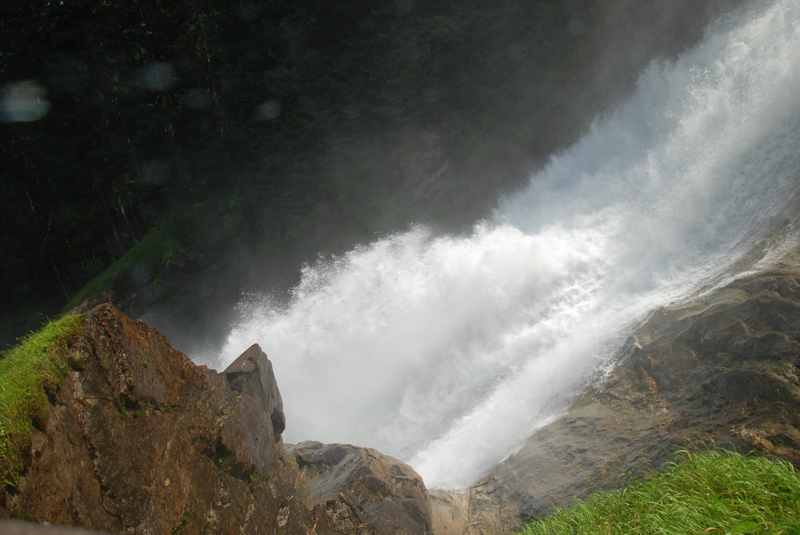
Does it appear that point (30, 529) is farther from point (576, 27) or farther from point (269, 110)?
point (576, 27)

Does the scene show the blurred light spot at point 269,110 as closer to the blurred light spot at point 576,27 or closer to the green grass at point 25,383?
the blurred light spot at point 576,27

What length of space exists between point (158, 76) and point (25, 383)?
51.2 ft

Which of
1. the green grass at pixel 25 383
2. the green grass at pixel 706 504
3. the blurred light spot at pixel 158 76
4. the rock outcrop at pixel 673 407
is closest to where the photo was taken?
the green grass at pixel 706 504

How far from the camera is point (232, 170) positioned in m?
18.0

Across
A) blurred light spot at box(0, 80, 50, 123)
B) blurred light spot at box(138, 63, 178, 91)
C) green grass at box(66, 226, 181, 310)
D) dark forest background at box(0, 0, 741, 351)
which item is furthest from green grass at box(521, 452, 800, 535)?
blurred light spot at box(0, 80, 50, 123)

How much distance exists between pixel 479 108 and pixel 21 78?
1522 cm

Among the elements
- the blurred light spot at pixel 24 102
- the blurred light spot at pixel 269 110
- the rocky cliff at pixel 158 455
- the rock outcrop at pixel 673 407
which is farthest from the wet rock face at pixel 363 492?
the blurred light spot at pixel 24 102

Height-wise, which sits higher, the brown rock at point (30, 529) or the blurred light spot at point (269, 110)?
the blurred light spot at point (269, 110)

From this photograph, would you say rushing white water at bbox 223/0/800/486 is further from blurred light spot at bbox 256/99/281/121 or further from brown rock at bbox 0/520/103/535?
brown rock at bbox 0/520/103/535

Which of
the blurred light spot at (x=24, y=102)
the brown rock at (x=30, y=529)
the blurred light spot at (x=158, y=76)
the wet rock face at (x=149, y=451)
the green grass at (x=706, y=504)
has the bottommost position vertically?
the green grass at (x=706, y=504)

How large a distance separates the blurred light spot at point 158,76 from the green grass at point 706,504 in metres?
17.4

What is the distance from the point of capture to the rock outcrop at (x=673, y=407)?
625 centimetres

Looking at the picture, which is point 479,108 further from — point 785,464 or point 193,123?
point 785,464

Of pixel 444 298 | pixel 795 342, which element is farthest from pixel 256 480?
pixel 444 298
